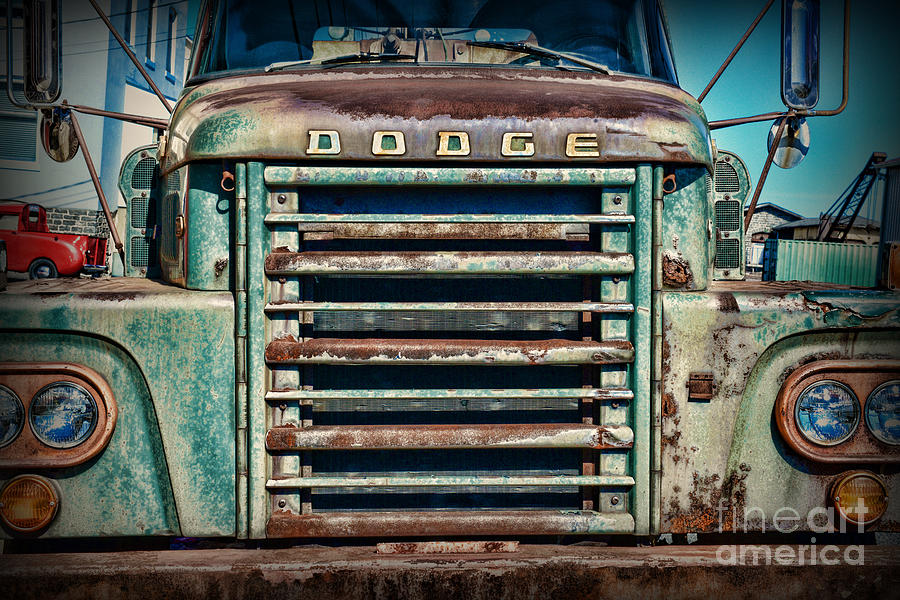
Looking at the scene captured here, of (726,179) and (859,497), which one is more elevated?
(726,179)

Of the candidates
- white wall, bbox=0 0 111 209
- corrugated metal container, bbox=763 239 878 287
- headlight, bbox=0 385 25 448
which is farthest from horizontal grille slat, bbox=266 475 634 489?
white wall, bbox=0 0 111 209

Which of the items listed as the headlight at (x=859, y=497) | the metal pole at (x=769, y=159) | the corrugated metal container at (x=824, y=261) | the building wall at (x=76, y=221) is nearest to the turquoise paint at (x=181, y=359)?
the headlight at (x=859, y=497)

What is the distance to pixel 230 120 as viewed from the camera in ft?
7.76

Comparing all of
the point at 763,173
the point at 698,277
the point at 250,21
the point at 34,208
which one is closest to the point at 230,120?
the point at 250,21

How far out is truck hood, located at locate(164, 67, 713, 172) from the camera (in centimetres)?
231

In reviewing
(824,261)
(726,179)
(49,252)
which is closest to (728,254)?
(726,179)

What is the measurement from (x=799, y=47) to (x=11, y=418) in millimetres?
2829

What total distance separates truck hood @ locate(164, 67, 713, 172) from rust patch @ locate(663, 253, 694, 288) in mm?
302

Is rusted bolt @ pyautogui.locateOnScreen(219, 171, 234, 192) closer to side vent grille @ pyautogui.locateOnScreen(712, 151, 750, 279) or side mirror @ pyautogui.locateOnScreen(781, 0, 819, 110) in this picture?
side mirror @ pyautogui.locateOnScreen(781, 0, 819, 110)

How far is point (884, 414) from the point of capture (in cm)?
237

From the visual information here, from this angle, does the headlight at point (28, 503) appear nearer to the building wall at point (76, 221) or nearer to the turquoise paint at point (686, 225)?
the turquoise paint at point (686, 225)

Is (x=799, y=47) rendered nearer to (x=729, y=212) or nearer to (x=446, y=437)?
(x=729, y=212)

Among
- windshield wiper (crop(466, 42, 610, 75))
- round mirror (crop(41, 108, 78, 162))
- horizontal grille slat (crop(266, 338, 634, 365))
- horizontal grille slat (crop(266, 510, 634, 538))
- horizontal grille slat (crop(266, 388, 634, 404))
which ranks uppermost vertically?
windshield wiper (crop(466, 42, 610, 75))

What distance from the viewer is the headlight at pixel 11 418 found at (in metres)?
2.28
